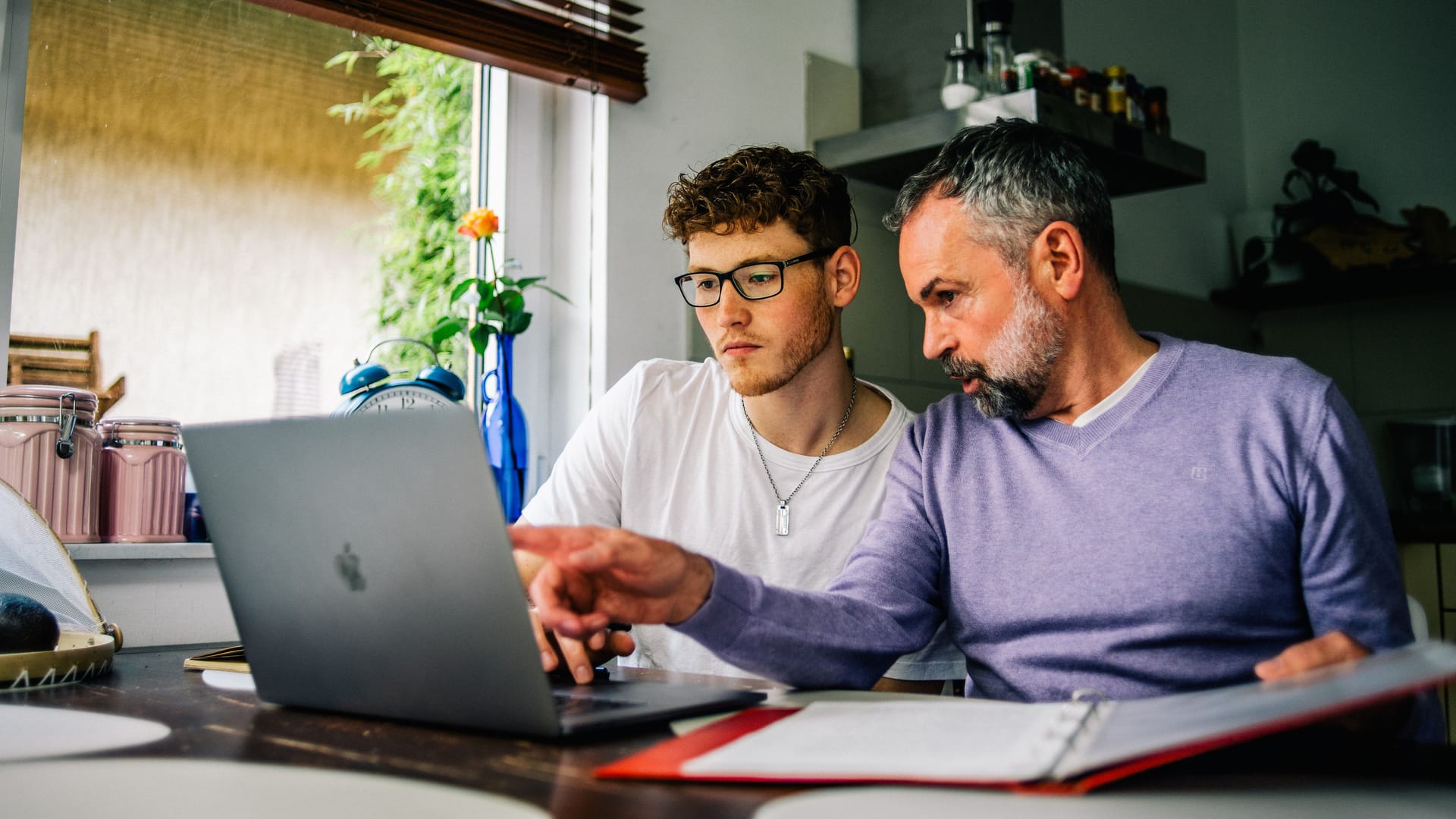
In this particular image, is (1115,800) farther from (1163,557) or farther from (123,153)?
(123,153)

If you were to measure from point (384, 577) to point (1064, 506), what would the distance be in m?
0.74

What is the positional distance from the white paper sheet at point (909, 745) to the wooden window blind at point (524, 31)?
5.15 ft

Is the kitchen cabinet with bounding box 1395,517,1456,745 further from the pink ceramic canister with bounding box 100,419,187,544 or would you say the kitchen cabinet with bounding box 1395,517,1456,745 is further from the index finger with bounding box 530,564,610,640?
the pink ceramic canister with bounding box 100,419,187,544

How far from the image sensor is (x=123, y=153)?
1854 millimetres

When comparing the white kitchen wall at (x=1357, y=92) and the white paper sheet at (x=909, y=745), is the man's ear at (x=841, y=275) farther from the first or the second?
the white kitchen wall at (x=1357, y=92)

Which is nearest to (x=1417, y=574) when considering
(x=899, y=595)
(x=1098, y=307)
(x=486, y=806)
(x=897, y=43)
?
(x=897, y=43)

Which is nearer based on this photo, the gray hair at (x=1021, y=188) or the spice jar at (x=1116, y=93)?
the gray hair at (x=1021, y=188)

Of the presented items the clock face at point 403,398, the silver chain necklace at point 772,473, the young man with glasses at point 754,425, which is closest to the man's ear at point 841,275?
the young man with glasses at point 754,425

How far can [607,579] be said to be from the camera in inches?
34.5

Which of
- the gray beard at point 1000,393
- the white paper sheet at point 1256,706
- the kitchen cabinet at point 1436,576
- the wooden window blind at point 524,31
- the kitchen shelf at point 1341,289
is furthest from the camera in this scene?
the kitchen shelf at point 1341,289

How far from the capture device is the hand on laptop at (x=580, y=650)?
104 centimetres

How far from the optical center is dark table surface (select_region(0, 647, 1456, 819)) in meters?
0.60

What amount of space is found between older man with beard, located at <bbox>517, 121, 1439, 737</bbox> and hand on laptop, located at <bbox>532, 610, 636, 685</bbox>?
0.14 m

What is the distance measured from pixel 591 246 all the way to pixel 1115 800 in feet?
6.00
